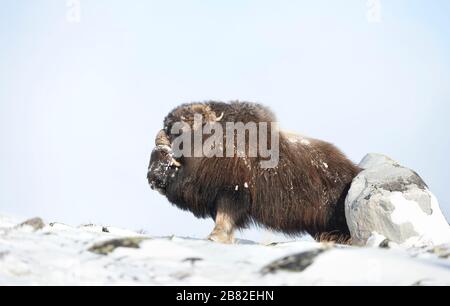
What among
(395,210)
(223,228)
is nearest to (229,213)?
(223,228)

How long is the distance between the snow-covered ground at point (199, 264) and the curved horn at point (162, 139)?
4060 millimetres

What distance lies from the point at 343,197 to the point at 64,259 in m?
5.03

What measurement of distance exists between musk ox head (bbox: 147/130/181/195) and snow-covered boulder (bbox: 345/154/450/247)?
2319mm

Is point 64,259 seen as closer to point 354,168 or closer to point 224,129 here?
point 224,129

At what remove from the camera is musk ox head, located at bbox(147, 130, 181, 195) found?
8.93 meters

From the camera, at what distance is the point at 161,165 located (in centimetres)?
895

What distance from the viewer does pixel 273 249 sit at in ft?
16.6

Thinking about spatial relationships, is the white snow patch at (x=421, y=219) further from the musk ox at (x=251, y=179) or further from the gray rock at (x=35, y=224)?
the gray rock at (x=35, y=224)

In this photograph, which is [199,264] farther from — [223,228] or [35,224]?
[223,228]

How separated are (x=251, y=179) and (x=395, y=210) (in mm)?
1771

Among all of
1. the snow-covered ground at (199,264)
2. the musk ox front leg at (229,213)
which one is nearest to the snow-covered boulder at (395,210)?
the musk ox front leg at (229,213)

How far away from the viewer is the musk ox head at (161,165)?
8930mm
